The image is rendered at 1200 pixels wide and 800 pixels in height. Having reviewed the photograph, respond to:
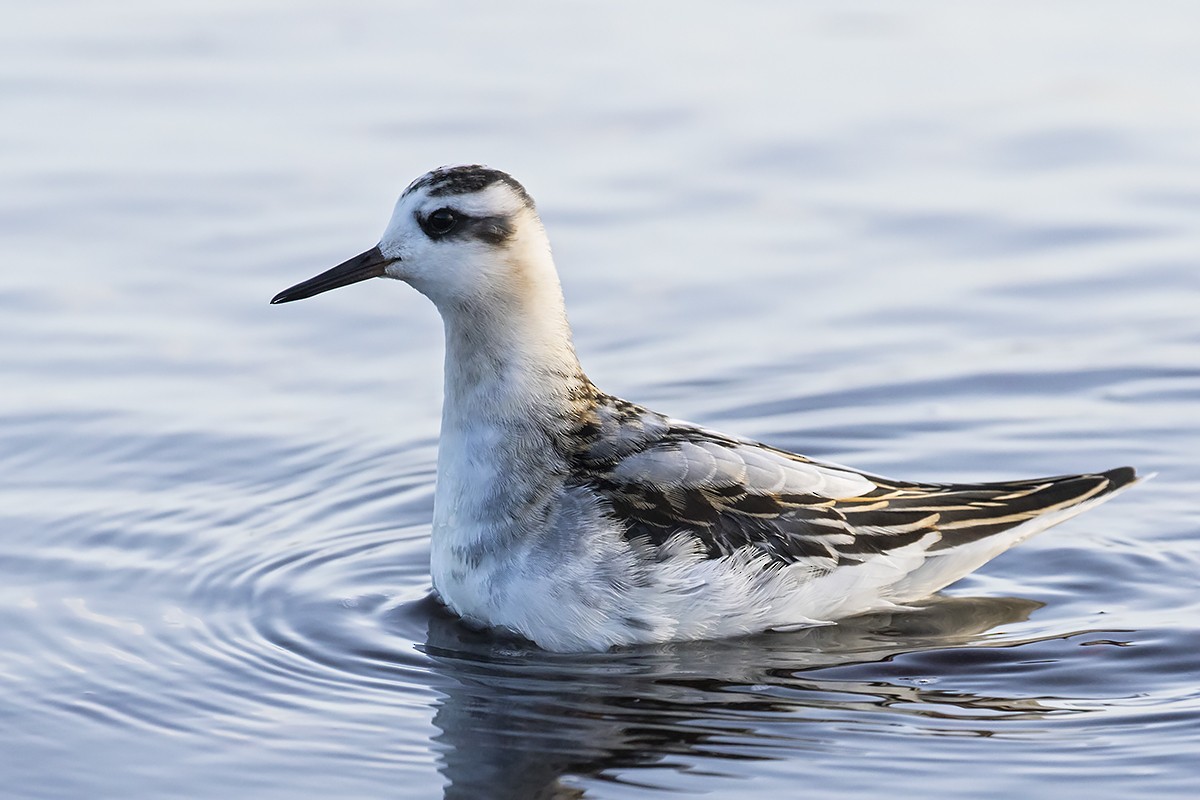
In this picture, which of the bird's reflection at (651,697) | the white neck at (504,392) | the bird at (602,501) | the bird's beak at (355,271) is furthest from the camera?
the bird's beak at (355,271)

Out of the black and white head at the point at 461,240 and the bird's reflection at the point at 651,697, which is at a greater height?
the black and white head at the point at 461,240

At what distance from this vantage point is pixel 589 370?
11945 mm

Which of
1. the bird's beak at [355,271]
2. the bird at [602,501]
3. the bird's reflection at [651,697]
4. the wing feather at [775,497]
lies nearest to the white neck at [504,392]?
the bird at [602,501]

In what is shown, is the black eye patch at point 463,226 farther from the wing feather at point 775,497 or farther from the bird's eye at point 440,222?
the wing feather at point 775,497

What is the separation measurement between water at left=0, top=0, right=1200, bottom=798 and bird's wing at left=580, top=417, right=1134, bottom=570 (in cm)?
47

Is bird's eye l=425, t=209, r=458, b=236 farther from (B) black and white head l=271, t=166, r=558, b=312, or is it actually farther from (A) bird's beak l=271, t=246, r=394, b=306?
(A) bird's beak l=271, t=246, r=394, b=306

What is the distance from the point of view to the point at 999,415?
11.4 meters

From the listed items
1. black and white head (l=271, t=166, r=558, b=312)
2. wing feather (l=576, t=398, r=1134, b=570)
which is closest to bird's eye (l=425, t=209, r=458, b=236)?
black and white head (l=271, t=166, r=558, b=312)

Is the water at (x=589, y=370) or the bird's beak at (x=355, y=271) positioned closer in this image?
the water at (x=589, y=370)

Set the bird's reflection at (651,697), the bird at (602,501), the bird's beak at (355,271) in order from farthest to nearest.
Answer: the bird's beak at (355,271)
the bird at (602,501)
the bird's reflection at (651,697)

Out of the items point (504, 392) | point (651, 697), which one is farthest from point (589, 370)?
point (651, 697)

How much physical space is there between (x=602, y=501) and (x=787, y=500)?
2.74 ft

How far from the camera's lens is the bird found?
28.5ft

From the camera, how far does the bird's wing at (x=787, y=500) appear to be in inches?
344
